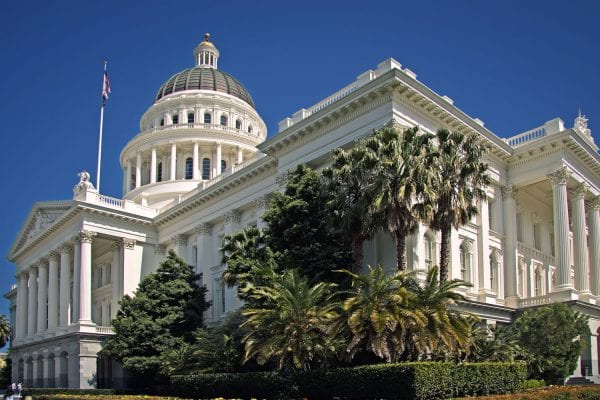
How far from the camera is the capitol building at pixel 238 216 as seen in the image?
1383 inches

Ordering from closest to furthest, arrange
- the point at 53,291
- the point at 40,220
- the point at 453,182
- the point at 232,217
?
the point at 453,182 → the point at 232,217 → the point at 53,291 → the point at 40,220

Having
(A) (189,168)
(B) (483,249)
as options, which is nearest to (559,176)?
(B) (483,249)

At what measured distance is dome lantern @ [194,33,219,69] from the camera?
7919cm

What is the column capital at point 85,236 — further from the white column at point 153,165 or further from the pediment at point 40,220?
the white column at point 153,165

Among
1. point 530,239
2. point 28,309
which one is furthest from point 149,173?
point 530,239

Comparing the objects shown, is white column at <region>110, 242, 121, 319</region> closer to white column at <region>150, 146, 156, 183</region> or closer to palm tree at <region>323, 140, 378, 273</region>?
white column at <region>150, 146, 156, 183</region>

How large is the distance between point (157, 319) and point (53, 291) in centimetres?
1928

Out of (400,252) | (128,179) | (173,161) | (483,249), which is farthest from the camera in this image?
(128,179)

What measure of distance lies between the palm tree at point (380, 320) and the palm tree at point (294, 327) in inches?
46.3

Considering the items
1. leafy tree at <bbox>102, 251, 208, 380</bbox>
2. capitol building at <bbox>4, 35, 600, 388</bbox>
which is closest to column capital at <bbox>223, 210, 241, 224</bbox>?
capitol building at <bbox>4, 35, 600, 388</bbox>

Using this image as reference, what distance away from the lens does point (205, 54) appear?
7962 cm

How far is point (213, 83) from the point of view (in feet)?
241

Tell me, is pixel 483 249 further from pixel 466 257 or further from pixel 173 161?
pixel 173 161

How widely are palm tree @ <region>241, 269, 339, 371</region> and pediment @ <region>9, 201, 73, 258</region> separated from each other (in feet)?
102
